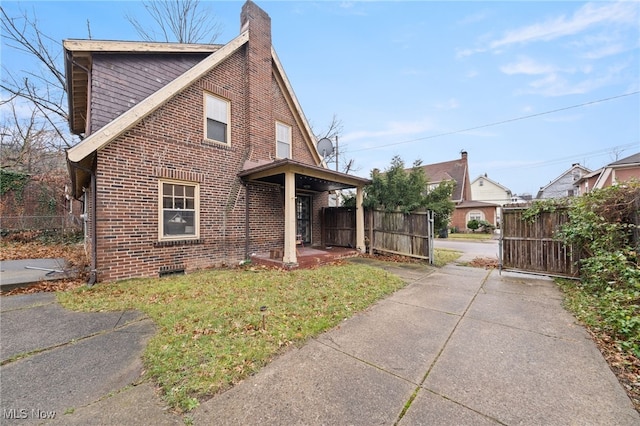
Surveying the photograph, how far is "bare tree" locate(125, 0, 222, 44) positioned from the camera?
14.2 meters

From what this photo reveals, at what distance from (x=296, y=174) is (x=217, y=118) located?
3052mm

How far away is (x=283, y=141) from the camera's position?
10156 mm

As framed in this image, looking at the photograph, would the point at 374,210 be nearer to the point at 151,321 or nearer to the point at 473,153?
the point at 151,321

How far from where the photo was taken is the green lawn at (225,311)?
244 cm

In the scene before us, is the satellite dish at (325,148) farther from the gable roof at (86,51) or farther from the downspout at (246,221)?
the gable roof at (86,51)

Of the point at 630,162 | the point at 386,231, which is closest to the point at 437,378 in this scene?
the point at 386,231

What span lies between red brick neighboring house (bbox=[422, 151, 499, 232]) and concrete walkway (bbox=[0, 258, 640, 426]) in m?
21.0

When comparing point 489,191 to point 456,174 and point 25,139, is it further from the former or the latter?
point 25,139

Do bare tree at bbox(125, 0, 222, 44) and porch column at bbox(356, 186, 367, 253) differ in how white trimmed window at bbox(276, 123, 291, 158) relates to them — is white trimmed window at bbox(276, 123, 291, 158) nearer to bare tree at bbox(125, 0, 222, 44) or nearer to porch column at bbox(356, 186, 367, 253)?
porch column at bbox(356, 186, 367, 253)

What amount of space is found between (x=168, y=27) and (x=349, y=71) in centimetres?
1136

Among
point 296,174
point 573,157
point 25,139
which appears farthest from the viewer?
point 573,157

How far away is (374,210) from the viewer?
1005 centimetres

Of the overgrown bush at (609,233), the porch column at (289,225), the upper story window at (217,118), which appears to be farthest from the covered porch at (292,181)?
the overgrown bush at (609,233)

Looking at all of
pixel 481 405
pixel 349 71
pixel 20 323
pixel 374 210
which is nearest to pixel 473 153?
pixel 349 71
